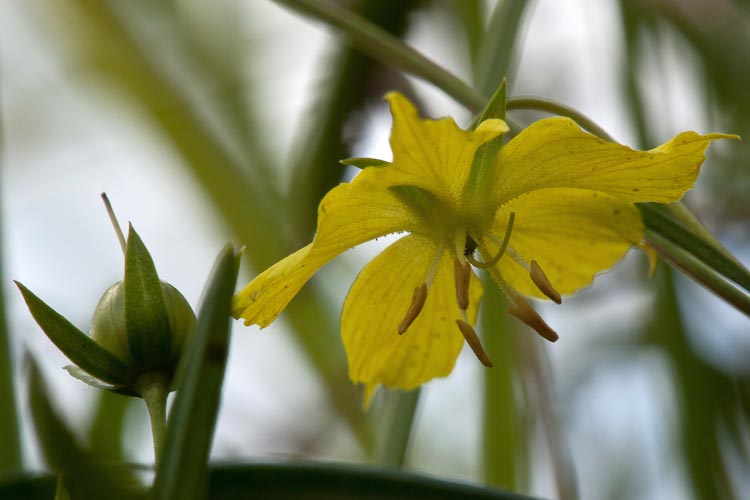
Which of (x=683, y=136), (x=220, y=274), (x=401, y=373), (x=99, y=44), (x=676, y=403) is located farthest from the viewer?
(x=99, y=44)

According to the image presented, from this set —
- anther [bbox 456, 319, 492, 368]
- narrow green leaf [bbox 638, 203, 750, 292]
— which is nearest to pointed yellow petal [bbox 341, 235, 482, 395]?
anther [bbox 456, 319, 492, 368]

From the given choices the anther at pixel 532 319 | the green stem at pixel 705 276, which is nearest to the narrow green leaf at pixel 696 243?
the green stem at pixel 705 276

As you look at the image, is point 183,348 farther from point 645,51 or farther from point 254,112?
point 254,112

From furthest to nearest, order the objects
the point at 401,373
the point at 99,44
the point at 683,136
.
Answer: the point at 99,44
the point at 401,373
the point at 683,136

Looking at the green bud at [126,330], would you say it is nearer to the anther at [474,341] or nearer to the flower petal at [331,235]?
the flower petal at [331,235]

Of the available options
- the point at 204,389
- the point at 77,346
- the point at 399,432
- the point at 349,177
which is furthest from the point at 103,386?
the point at 349,177

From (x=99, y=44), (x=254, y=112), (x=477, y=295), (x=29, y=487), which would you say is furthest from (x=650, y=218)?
(x=99, y=44)

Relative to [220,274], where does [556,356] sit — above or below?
above

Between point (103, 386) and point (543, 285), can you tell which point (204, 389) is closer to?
point (103, 386)
